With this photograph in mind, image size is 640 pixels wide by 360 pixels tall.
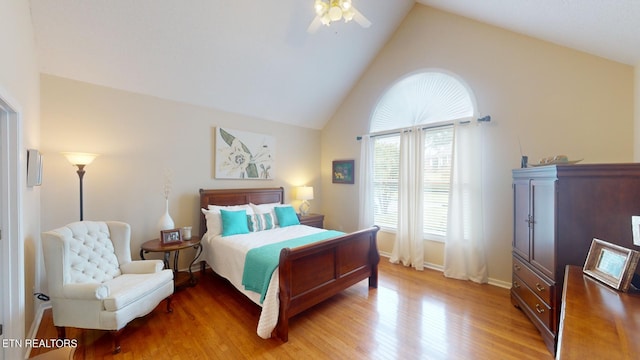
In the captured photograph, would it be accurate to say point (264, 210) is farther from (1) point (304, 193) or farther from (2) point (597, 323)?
(2) point (597, 323)

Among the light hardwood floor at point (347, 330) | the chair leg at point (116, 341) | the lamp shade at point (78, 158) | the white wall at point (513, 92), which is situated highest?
the white wall at point (513, 92)

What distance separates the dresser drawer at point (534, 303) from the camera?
197 centimetres

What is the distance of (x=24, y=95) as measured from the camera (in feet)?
6.39

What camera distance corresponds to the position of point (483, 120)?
323cm

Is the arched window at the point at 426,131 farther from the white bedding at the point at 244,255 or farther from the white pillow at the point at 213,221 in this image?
the white pillow at the point at 213,221

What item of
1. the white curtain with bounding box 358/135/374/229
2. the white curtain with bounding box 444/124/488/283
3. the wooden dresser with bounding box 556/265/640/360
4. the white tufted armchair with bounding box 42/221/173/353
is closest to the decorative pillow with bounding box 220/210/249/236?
the white tufted armchair with bounding box 42/221/173/353

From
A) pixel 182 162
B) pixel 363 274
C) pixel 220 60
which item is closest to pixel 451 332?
pixel 363 274

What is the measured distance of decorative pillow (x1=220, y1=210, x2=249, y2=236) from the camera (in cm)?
320

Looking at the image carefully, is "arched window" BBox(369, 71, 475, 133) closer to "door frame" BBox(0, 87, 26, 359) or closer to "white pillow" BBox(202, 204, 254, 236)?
"white pillow" BBox(202, 204, 254, 236)

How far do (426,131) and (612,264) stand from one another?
2660 millimetres

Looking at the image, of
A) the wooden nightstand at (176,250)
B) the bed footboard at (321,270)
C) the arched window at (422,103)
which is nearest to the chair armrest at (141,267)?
the wooden nightstand at (176,250)

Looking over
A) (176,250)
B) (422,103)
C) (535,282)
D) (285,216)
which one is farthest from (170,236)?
(422,103)

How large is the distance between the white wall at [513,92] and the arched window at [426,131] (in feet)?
0.54

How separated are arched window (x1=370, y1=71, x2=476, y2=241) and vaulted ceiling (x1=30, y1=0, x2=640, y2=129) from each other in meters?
0.86
